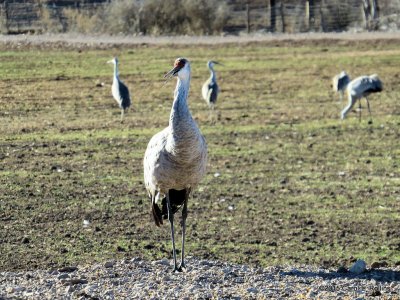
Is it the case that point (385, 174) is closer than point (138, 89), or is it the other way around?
point (385, 174)

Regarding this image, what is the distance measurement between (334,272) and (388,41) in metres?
30.4

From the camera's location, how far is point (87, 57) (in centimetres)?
3353

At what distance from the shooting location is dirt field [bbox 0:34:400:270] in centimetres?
1225

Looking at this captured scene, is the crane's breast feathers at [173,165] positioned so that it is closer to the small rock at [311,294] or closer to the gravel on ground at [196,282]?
the gravel on ground at [196,282]

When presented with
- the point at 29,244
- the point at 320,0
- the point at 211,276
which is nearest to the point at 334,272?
the point at 211,276

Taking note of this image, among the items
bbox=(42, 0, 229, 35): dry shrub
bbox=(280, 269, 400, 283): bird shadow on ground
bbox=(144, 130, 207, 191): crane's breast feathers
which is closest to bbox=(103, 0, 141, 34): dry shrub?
bbox=(42, 0, 229, 35): dry shrub

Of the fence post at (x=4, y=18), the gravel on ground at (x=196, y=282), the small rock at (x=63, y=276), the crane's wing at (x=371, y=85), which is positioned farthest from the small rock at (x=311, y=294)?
the fence post at (x=4, y=18)

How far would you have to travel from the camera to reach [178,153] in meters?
10.6

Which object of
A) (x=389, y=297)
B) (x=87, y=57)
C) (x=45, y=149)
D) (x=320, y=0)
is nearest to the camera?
(x=389, y=297)

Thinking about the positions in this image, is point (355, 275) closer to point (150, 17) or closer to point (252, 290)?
point (252, 290)

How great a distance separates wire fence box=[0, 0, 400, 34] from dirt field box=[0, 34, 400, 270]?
9.84 meters

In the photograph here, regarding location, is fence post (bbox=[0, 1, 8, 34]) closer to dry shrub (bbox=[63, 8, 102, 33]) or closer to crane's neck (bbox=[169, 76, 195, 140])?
dry shrub (bbox=[63, 8, 102, 33])

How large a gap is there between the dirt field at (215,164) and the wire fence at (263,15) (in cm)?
984

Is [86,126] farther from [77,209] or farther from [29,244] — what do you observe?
[29,244]
